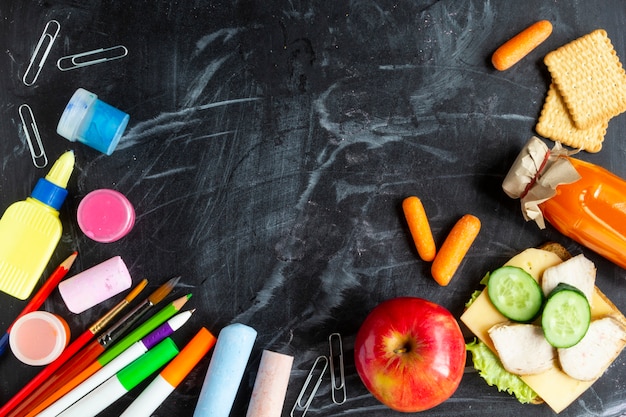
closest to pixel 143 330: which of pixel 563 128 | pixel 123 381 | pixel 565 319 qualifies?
pixel 123 381

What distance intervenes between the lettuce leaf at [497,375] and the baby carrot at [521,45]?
0.61m

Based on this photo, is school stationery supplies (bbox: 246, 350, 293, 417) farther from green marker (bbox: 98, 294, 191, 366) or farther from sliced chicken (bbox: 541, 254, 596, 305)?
sliced chicken (bbox: 541, 254, 596, 305)

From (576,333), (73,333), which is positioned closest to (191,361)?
(73,333)

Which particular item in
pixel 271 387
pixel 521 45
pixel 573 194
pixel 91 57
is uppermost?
pixel 91 57

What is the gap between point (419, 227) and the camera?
1304mm

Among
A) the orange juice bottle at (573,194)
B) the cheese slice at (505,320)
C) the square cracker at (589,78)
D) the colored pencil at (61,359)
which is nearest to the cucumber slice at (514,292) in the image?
the cheese slice at (505,320)

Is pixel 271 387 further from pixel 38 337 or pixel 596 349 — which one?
pixel 596 349

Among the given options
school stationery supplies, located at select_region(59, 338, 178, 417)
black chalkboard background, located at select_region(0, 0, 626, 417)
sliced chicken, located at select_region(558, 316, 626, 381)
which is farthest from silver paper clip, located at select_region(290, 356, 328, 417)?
sliced chicken, located at select_region(558, 316, 626, 381)

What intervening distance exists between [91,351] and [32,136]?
0.49 meters

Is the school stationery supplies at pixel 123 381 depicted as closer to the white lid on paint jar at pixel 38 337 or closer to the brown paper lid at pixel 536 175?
the white lid on paint jar at pixel 38 337

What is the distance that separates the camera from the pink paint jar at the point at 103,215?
4.24 ft

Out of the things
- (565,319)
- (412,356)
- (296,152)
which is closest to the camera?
(412,356)

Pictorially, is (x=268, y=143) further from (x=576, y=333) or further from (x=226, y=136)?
(x=576, y=333)

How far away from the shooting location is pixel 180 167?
4.40ft
